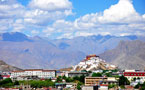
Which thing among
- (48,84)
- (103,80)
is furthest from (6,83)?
(103,80)

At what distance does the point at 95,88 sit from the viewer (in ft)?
448

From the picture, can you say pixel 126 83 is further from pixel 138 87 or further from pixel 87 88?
pixel 87 88

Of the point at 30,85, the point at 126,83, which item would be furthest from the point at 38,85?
the point at 126,83

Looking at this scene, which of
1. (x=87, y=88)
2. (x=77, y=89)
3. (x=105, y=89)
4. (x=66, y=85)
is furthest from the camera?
(x=66, y=85)

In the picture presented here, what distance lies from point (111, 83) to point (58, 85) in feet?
68.6

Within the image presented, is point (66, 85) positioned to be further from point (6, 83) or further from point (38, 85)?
point (6, 83)

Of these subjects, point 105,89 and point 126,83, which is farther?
point 126,83

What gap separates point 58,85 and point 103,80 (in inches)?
932

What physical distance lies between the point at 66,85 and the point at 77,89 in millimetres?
21986

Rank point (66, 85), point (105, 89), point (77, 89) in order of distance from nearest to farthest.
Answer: point (105, 89) < point (77, 89) < point (66, 85)

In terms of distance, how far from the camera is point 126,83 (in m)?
184

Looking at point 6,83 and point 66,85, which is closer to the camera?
point 66,85

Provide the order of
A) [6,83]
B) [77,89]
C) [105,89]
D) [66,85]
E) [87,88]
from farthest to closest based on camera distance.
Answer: [6,83]
[66,85]
[77,89]
[105,89]
[87,88]

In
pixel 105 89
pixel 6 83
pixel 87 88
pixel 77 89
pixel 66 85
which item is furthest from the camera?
pixel 6 83
